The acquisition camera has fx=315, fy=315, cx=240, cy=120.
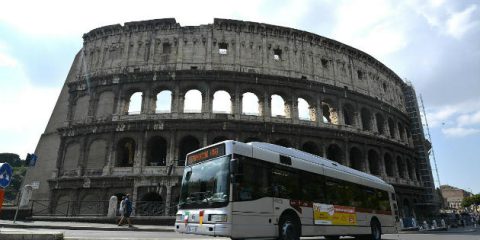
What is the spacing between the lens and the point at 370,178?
1277cm

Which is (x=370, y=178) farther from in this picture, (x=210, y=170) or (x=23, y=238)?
(x=23, y=238)

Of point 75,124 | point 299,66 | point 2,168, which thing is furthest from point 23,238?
point 299,66

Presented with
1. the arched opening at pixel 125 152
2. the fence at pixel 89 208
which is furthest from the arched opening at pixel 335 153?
the arched opening at pixel 125 152

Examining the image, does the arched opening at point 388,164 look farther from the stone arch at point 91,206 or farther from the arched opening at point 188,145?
the stone arch at point 91,206

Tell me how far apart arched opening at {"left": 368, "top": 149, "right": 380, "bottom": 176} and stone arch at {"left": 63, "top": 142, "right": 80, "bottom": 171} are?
76.4 feet

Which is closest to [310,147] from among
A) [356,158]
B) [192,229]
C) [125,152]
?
[356,158]

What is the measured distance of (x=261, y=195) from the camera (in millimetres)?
7805

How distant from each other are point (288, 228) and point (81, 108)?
21.2 metres

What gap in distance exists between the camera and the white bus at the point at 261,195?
23.8 feet

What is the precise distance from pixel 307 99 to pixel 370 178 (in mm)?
13192

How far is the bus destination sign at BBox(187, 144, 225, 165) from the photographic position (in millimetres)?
7916

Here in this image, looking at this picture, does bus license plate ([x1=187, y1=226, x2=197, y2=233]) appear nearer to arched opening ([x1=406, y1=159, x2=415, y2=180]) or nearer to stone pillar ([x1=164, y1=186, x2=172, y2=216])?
stone pillar ([x1=164, y1=186, x2=172, y2=216])

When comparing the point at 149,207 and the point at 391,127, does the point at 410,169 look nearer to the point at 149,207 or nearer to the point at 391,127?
the point at 391,127

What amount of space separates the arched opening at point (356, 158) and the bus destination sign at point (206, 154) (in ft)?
65.7
